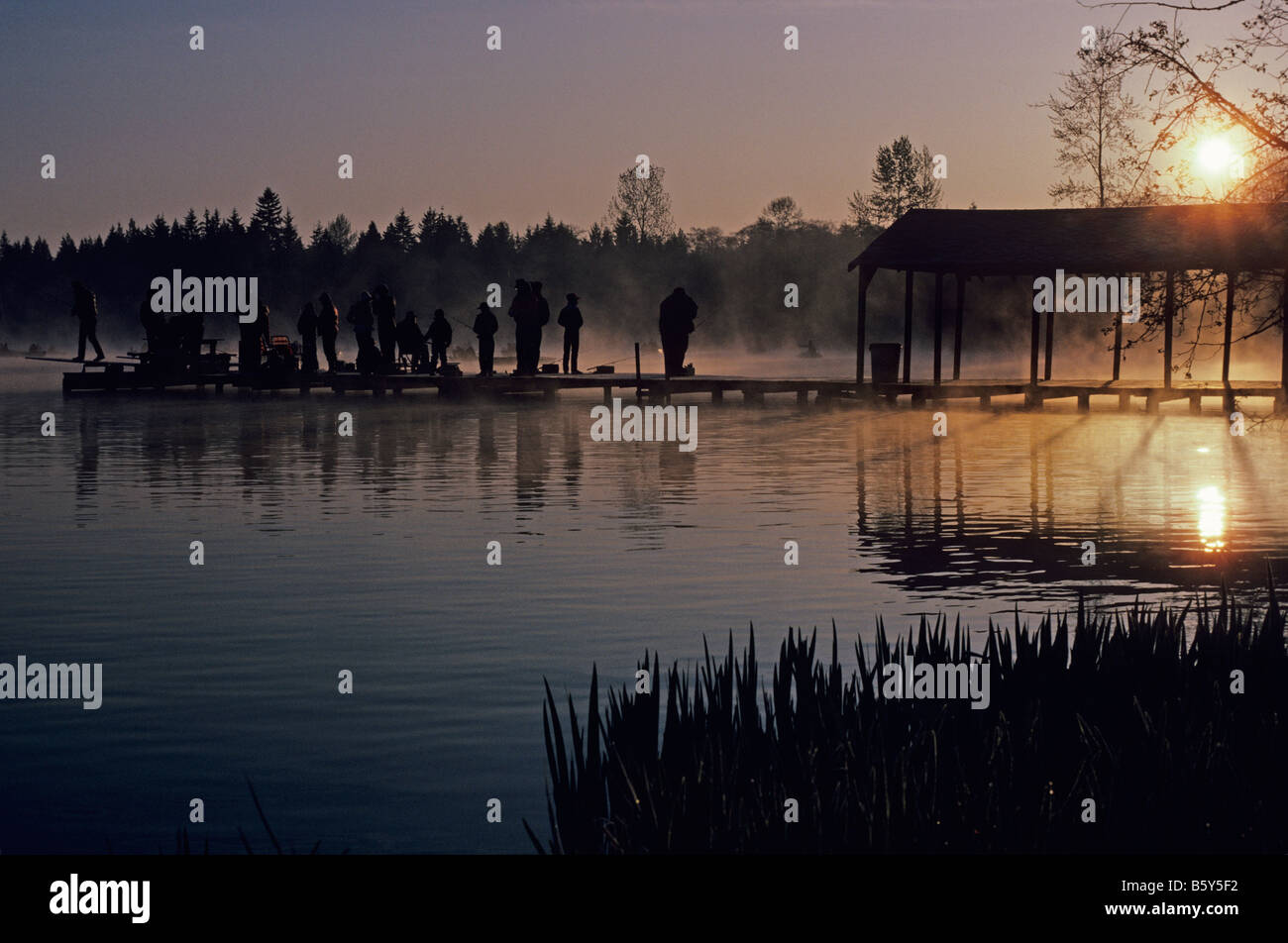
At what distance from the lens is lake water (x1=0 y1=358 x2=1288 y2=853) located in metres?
8.77

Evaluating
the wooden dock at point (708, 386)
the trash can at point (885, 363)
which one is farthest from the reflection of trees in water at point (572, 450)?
the trash can at point (885, 363)

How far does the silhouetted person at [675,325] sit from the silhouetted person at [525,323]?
322 centimetres

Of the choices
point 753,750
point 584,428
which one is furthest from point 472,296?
point 753,750

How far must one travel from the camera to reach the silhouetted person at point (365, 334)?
53031mm

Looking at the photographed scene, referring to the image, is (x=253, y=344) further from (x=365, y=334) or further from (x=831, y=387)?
(x=831, y=387)

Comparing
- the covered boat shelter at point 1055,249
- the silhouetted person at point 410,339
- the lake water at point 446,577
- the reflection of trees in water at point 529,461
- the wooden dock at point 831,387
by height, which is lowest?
the lake water at point 446,577

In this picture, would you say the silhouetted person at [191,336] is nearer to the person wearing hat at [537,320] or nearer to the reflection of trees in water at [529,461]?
the person wearing hat at [537,320]

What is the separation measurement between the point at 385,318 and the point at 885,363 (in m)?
13.6

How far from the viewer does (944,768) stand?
7.39 meters

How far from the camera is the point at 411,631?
12.7m

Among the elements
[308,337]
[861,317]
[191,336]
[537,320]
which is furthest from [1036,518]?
[191,336]
